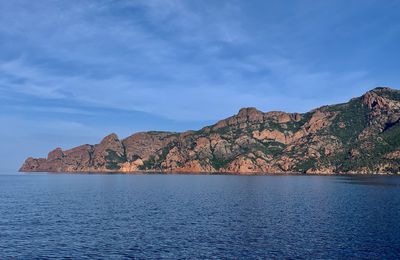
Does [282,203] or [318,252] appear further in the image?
[282,203]

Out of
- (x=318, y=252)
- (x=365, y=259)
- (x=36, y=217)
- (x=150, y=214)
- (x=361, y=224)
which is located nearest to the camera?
(x=365, y=259)

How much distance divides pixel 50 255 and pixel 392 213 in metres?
92.2

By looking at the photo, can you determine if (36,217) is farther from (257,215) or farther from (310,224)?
(310,224)

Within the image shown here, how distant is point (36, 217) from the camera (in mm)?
100438

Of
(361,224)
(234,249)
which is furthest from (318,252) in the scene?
(361,224)

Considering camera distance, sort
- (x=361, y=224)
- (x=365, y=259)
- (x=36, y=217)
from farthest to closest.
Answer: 1. (x=36, y=217)
2. (x=361, y=224)
3. (x=365, y=259)

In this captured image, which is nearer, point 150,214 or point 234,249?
point 234,249

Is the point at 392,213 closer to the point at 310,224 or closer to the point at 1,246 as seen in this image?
the point at 310,224

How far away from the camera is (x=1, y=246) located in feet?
219

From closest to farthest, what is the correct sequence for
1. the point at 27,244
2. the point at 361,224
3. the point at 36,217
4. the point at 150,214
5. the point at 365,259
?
the point at 365,259
the point at 27,244
the point at 361,224
the point at 36,217
the point at 150,214

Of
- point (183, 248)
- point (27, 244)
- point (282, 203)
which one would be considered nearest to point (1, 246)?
point (27, 244)

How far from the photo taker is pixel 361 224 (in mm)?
→ 89750

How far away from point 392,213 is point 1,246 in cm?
9959

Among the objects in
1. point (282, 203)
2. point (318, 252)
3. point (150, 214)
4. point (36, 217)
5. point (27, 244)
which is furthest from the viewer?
point (282, 203)
